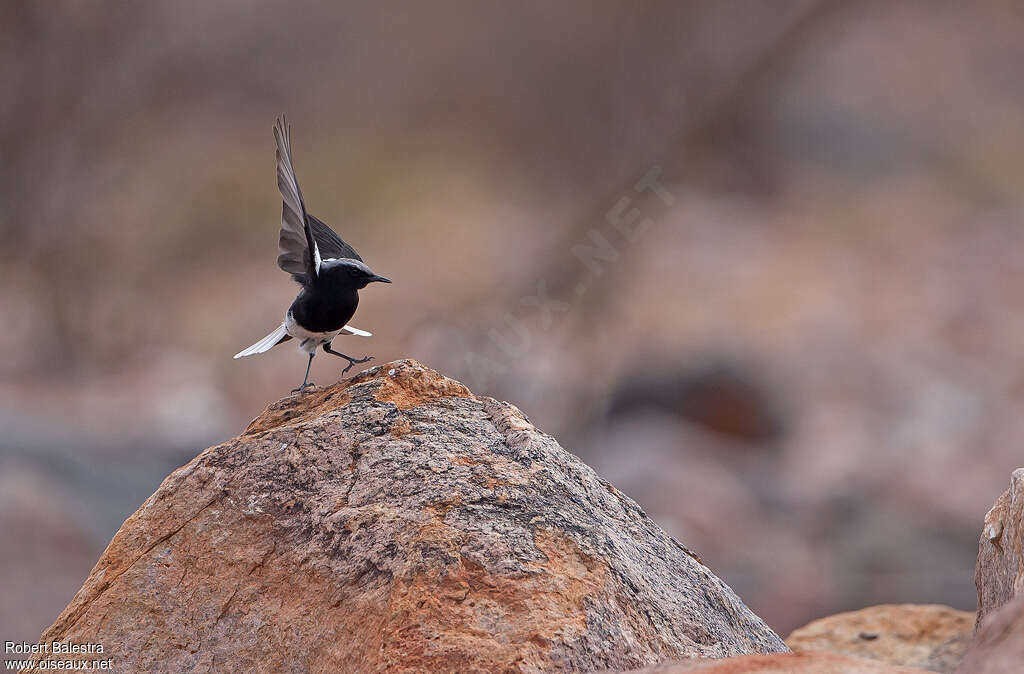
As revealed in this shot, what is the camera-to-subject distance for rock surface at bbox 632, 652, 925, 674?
1.09 metres

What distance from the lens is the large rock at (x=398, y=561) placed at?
138cm

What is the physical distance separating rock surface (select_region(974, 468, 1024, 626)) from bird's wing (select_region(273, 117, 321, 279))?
135 centimetres

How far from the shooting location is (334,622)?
4.70ft

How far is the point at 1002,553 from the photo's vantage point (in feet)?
5.87

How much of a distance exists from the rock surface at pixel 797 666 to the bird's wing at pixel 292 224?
1054 mm

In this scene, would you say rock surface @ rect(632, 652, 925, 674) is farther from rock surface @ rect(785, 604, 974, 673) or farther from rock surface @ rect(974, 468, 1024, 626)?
rock surface @ rect(785, 604, 974, 673)

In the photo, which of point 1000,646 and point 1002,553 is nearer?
point 1000,646

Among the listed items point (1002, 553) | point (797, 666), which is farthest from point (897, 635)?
point (797, 666)

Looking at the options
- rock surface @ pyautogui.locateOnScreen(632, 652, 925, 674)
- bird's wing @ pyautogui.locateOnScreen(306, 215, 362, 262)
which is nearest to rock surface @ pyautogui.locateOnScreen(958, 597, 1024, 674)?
rock surface @ pyautogui.locateOnScreen(632, 652, 925, 674)

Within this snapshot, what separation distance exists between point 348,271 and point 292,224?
149 mm

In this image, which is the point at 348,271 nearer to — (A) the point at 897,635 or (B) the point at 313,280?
(B) the point at 313,280

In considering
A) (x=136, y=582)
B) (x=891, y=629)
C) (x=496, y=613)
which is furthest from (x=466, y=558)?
(x=891, y=629)

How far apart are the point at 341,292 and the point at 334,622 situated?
2.44ft

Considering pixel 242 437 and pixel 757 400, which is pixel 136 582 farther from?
pixel 757 400
